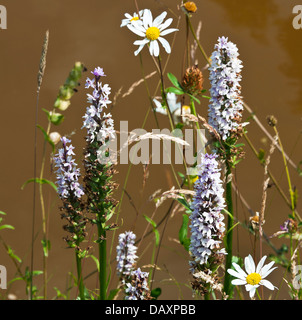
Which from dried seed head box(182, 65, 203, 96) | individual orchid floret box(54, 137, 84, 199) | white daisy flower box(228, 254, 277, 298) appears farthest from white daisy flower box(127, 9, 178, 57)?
white daisy flower box(228, 254, 277, 298)

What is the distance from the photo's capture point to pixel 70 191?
2.24 meters

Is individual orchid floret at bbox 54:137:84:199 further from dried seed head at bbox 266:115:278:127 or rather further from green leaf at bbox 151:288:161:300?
dried seed head at bbox 266:115:278:127

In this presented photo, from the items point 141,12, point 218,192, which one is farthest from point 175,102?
point 218,192

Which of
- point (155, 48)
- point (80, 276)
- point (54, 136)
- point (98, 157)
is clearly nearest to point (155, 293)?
point (80, 276)

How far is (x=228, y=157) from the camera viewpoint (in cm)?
248

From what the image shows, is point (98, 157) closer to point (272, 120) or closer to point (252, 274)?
point (252, 274)

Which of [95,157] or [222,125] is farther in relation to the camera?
[222,125]

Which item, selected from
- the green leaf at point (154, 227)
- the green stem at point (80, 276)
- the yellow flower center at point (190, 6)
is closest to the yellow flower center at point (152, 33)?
the yellow flower center at point (190, 6)

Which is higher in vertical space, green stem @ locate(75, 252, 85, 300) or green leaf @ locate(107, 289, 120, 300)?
green stem @ locate(75, 252, 85, 300)

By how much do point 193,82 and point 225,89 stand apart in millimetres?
265

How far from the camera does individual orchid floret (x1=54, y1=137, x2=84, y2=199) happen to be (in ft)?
7.29

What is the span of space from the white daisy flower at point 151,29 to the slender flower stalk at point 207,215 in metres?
0.70
